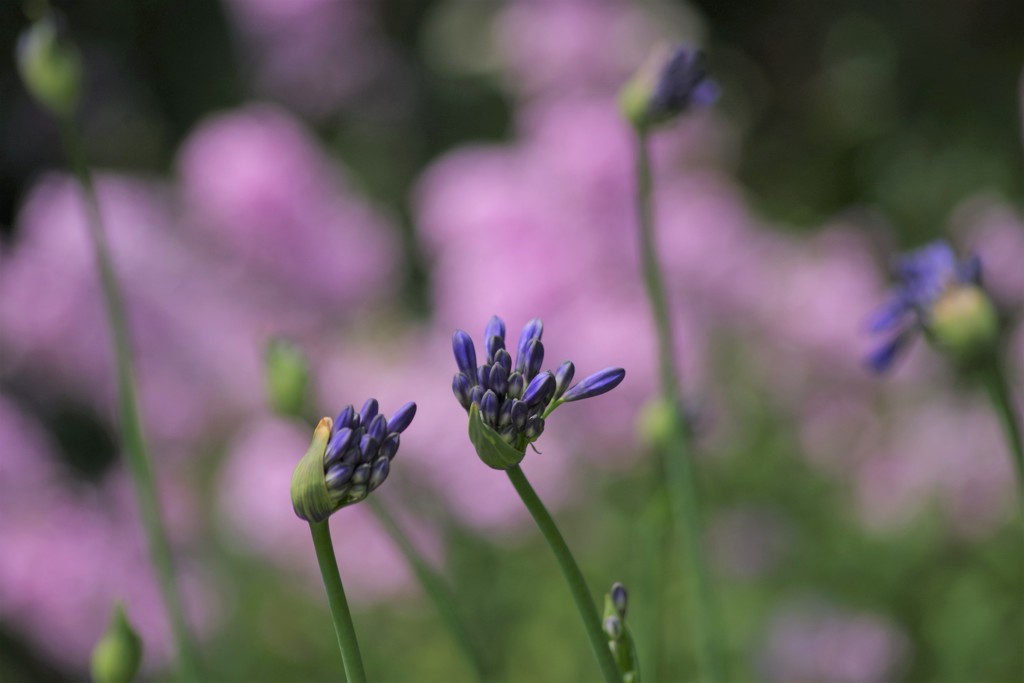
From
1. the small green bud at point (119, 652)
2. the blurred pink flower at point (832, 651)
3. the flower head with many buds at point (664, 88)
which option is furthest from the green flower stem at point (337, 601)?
the blurred pink flower at point (832, 651)

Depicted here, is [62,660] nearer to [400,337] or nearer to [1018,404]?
[400,337]

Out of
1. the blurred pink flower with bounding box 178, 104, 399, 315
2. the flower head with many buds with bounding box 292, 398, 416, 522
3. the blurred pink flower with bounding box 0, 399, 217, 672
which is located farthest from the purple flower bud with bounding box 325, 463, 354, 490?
the blurred pink flower with bounding box 178, 104, 399, 315

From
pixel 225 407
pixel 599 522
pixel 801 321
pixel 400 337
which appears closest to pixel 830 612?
pixel 599 522

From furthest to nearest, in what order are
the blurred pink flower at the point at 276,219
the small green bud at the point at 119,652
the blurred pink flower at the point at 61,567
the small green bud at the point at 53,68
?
the blurred pink flower at the point at 276,219, the blurred pink flower at the point at 61,567, the small green bud at the point at 53,68, the small green bud at the point at 119,652

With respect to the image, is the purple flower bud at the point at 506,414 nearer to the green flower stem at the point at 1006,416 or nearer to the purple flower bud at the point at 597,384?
the purple flower bud at the point at 597,384

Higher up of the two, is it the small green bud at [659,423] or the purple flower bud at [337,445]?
the small green bud at [659,423]

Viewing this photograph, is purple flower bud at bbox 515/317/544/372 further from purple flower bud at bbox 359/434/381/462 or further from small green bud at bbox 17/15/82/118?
small green bud at bbox 17/15/82/118

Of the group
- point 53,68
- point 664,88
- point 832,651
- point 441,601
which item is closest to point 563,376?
point 441,601
